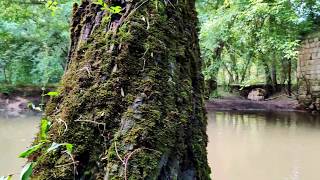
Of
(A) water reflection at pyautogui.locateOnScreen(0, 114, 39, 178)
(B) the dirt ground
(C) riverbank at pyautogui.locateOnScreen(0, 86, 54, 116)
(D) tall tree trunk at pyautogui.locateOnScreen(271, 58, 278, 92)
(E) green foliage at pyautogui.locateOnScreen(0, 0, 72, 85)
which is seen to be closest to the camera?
(A) water reflection at pyautogui.locateOnScreen(0, 114, 39, 178)

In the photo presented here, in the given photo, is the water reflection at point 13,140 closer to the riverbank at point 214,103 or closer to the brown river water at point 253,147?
the brown river water at point 253,147

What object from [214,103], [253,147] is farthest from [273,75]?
[253,147]

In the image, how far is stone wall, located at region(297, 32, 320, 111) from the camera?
32.7ft

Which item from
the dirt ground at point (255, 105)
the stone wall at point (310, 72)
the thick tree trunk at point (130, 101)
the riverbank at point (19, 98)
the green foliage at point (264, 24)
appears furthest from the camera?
the riverbank at point (19, 98)

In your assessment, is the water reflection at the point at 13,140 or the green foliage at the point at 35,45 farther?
the green foliage at the point at 35,45

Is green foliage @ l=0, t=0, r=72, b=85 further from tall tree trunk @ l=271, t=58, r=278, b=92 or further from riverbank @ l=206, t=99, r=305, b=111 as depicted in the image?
tall tree trunk @ l=271, t=58, r=278, b=92

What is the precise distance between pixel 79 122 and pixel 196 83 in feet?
1.65

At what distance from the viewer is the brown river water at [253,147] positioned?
422 centimetres

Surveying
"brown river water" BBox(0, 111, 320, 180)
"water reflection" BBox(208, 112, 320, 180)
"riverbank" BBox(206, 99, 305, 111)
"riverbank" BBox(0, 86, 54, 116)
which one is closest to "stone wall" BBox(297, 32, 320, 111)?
"riverbank" BBox(206, 99, 305, 111)

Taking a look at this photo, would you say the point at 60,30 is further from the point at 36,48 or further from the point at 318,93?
the point at 318,93

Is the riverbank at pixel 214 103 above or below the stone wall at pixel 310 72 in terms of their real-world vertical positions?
below

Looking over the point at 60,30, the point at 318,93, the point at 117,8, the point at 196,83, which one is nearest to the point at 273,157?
the point at 196,83

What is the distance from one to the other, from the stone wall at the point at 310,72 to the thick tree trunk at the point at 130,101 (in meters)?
9.47

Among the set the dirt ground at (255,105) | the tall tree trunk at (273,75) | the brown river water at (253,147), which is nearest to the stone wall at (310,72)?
the dirt ground at (255,105)
